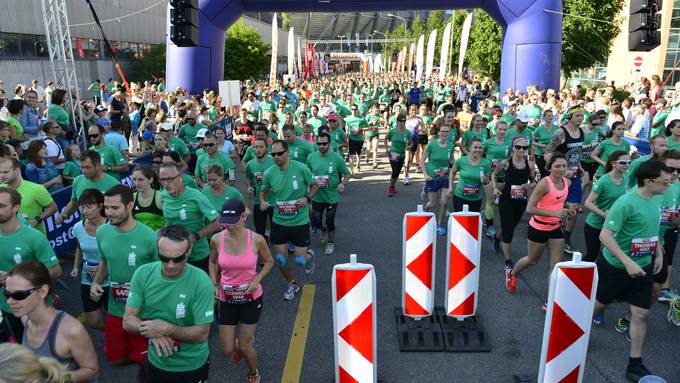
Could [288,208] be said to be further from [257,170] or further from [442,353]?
[442,353]

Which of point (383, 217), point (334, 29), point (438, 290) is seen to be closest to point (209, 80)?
point (383, 217)

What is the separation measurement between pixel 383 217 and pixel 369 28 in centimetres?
14336

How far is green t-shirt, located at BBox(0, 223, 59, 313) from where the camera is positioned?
3938 mm

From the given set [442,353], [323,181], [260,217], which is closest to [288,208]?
[260,217]

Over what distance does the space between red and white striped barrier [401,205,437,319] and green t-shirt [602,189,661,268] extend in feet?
4.75

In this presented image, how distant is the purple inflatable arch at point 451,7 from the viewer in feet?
57.4

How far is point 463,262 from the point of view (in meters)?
5.05

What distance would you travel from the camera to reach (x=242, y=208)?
13.5ft

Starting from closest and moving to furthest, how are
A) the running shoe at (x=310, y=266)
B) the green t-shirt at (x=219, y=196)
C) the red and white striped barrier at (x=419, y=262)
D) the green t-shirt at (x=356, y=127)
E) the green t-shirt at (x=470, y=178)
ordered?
Result: 1. the red and white striped barrier at (x=419, y=262)
2. the green t-shirt at (x=219, y=196)
3. the running shoe at (x=310, y=266)
4. the green t-shirt at (x=470, y=178)
5. the green t-shirt at (x=356, y=127)

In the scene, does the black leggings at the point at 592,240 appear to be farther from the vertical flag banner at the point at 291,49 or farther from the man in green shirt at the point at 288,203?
the vertical flag banner at the point at 291,49

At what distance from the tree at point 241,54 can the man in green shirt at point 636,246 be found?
30781 millimetres

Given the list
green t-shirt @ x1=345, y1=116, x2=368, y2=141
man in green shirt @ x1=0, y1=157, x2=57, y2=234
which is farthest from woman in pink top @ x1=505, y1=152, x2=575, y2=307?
green t-shirt @ x1=345, y1=116, x2=368, y2=141

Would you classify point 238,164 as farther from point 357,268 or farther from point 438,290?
point 357,268

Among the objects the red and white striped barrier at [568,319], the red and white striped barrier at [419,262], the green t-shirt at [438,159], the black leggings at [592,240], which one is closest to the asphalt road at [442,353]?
the red and white striped barrier at [419,262]
